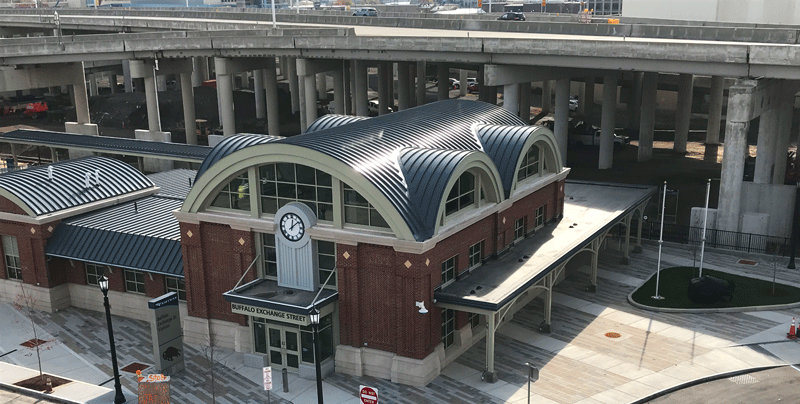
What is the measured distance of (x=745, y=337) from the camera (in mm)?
36531

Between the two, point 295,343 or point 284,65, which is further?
point 284,65

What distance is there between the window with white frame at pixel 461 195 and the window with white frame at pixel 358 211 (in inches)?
120

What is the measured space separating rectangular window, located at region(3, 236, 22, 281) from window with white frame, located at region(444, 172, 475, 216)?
73.8 feet

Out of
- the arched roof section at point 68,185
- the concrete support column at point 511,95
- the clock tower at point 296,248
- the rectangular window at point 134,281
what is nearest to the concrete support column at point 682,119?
the concrete support column at point 511,95

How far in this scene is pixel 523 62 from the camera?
5803cm

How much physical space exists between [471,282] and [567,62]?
27.3m

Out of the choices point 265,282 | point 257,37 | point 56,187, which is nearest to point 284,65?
point 257,37

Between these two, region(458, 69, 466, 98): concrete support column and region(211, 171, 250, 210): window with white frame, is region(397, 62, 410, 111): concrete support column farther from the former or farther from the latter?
region(211, 171, 250, 210): window with white frame

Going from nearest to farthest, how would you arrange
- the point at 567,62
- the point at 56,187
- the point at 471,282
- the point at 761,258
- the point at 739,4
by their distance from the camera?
the point at 471,282 < the point at 56,187 < the point at 761,258 < the point at 567,62 < the point at 739,4

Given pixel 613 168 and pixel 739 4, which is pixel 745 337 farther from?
pixel 739 4

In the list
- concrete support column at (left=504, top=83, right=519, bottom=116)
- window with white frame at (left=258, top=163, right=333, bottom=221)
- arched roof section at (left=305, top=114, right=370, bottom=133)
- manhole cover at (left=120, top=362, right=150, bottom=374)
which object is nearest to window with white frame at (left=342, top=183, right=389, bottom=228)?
window with white frame at (left=258, top=163, right=333, bottom=221)

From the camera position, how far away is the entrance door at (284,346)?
3309 centimetres

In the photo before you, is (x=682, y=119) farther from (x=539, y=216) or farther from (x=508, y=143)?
(x=508, y=143)

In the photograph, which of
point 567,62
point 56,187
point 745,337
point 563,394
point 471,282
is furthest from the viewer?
point 567,62
